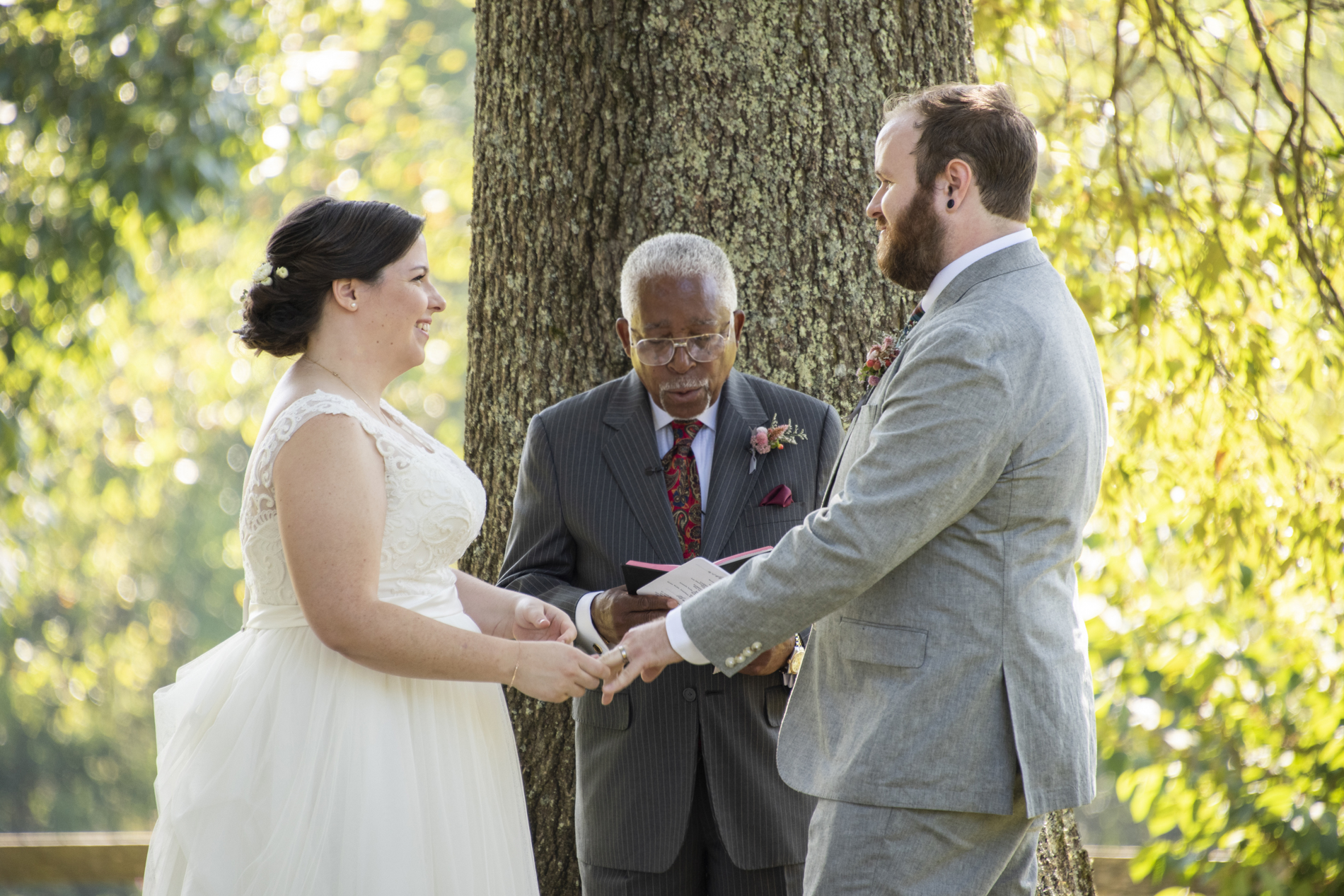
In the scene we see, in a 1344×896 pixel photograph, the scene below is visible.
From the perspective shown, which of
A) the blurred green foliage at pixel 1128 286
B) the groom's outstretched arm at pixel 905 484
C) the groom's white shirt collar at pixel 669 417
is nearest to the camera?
the groom's outstretched arm at pixel 905 484

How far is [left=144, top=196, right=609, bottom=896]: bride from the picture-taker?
7.27ft

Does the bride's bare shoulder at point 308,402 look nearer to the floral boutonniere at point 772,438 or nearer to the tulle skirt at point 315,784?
the tulle skirt at point 315,784

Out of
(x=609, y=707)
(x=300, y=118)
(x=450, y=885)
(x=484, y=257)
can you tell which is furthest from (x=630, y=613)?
(x=300, y=118)

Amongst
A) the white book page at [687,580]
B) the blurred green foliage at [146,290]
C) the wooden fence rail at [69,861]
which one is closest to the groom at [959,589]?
the white book page at [687,580]

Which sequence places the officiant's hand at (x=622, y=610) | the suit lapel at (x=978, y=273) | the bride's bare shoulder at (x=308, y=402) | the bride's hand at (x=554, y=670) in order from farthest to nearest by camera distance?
the officiant's hand at (x=622, y=610)
the bride's hand at (x=554, y=670)
the bride's bare shoulder at (x=308, y=402)
the suit lapel at (x=978, y=273)

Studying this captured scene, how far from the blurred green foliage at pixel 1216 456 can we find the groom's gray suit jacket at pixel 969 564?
7.08 ft

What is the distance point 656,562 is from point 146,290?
6.90 metres

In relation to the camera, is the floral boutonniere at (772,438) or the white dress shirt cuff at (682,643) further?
the floral boutonniere at (772,438)

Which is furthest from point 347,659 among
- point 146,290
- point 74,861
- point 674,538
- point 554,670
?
point 146,290

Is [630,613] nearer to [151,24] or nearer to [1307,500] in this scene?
[1307,500]

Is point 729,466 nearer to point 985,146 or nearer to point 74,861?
point 985,146

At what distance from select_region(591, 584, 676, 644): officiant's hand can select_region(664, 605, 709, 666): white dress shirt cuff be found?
0.21 metres

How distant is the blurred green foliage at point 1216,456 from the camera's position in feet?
13.0

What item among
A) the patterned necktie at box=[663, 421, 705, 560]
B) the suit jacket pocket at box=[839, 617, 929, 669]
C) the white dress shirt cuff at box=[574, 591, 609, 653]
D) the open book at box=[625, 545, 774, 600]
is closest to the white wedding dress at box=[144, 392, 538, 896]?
the white dress shirt cuff at box=[574, 591, 609, 653]
